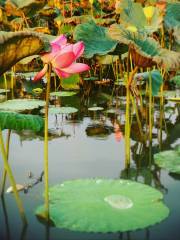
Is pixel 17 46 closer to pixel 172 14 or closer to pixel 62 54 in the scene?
pixel 62 54

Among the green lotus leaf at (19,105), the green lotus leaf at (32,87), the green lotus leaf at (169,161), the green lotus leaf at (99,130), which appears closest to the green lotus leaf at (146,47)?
the green lotus leaf at (169,161)

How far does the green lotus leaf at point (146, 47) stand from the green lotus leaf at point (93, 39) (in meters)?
0.40

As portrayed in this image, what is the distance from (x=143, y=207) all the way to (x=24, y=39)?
24.7 inches

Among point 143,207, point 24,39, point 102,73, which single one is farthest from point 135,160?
point 102,73

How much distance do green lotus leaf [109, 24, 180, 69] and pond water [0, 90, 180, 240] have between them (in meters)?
0.45

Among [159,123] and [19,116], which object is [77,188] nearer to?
[19,116]

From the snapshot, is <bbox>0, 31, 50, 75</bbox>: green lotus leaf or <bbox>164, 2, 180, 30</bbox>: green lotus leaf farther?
<bbox>164, 2, 180, 30</bbox>: green lotus leaf

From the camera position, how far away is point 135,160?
2.10 m

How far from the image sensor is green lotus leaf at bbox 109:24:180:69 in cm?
175

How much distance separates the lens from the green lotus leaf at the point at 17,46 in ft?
3.76

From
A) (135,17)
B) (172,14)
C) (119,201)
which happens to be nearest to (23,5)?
(172,14)

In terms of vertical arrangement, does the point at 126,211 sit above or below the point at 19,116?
below

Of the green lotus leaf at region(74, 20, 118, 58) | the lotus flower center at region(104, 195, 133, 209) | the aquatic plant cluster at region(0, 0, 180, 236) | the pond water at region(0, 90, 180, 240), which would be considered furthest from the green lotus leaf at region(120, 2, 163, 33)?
the lotus flower center at region(104, 195, 133, 209)

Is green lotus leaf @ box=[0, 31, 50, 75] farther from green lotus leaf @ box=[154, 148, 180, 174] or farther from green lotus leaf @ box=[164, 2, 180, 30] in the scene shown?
green lotus leaf @ box=[164, 2, 180, 30]
